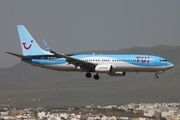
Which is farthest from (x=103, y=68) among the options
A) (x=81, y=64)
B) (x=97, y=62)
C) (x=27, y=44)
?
(x=27, y=44)

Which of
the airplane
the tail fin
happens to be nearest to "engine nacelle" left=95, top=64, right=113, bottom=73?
the airplane

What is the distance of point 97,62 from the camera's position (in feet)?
333

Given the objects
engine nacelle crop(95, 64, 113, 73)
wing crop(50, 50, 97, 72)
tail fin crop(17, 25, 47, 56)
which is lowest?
engine nacelle crop(95, 64, 113, 73)

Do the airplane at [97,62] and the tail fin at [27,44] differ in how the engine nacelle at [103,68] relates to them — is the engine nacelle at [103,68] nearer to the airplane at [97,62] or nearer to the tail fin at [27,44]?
the airplane at [97,62]

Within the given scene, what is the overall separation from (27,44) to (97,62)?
53.4 ft

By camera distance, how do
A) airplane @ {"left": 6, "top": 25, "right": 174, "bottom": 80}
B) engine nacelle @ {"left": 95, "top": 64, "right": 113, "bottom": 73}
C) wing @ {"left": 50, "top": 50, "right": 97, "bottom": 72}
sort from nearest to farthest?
airplane @ {"left": 6, "top": 25, "right": 174, "bottom": 80} → wing @ {"left": 50, "top": 50, "right": 97, "bottom": 72} → engine nacelle @ {"left": 95, "top": 64, "right": 113, "bottom": 73}

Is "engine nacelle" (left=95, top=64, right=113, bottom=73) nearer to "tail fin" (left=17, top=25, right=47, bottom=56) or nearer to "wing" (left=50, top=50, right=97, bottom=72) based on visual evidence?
"wing" (left=50, top=50, right=97, bottom=72)

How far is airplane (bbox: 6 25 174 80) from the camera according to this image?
9838cm

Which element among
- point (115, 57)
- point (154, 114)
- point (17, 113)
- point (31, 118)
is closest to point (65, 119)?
point (31, 118)

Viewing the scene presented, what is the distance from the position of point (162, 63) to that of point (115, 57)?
8.32 m

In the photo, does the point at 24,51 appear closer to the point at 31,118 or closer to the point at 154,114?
the point at 31,118

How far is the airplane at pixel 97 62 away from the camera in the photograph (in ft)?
323

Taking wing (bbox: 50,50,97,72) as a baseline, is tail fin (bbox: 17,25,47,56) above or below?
above

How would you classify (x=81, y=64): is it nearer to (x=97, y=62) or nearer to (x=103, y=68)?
(x=97, y=62)
